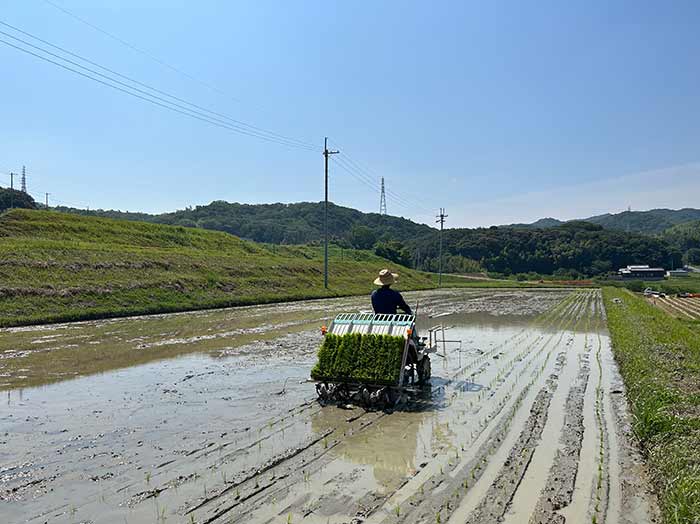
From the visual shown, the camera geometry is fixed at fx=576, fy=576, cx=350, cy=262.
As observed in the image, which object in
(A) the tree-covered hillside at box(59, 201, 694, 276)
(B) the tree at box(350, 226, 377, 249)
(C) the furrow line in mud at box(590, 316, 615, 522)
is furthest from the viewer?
(B) the tree at box(350, 226, 377, 249)

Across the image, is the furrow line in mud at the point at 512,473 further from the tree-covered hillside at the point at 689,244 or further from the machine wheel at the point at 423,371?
the tree-covered hillside at the point at 689,244

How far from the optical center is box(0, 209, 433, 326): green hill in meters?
21.6

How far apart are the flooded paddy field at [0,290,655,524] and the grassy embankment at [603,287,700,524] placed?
267mm

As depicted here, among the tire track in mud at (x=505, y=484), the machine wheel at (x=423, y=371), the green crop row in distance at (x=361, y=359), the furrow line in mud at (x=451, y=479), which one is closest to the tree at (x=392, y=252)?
the machine wheel at (x=423, y=371)

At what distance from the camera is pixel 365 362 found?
29.1 ft

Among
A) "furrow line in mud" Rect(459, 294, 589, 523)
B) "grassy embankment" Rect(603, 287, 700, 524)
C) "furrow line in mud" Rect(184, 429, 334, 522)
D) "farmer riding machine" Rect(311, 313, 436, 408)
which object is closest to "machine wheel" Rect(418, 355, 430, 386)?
"farmer riding machine" Rect(311, 313, 436, 408)

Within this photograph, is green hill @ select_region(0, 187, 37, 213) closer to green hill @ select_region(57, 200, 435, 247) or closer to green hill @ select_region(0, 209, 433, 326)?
green hill @ select_region(0, 209, 433, 326)

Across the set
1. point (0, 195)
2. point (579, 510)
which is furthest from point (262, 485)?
point (0, 195)

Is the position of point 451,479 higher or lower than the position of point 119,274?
lower

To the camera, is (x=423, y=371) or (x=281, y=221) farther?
(x=281, y=221)

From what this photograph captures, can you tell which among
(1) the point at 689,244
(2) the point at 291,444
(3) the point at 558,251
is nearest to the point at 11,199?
(2) the point at 291,444

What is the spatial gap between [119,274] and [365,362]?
20949 millimetres

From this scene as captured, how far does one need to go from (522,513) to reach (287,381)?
21.3 ft

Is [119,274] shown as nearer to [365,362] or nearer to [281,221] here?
[365,362]
